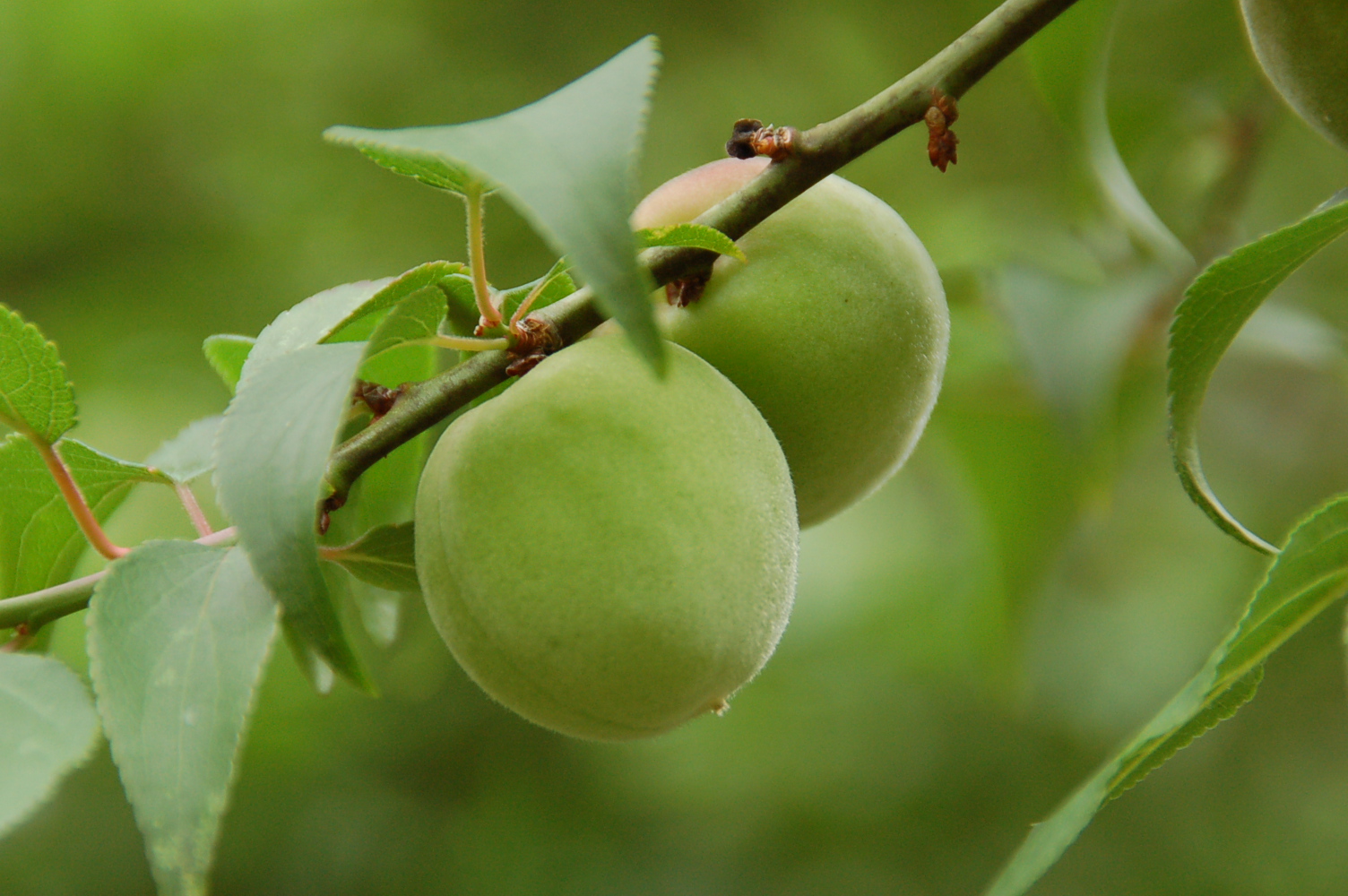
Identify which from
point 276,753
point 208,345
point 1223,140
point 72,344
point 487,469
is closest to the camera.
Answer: point 487,469

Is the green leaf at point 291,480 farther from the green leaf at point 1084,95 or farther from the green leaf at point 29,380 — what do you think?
the green leaf at point 1084,95

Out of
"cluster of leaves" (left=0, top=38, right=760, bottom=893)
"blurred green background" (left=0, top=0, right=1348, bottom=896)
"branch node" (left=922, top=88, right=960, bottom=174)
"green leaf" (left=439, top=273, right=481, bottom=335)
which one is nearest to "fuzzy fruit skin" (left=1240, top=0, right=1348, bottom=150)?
"branch node" (left=922, top=88, right=960, bottom=174)

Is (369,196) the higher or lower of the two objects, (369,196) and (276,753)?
the higher

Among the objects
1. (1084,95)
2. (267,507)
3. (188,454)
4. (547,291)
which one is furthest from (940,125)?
(1084,95)

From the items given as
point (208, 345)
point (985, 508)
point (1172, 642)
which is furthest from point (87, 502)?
point (1172, 642)

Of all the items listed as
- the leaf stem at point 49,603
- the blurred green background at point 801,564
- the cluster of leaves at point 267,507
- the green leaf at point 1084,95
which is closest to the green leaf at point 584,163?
the cluster of leaves at point 267,507

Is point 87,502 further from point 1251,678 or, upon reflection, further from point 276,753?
point 276,753
